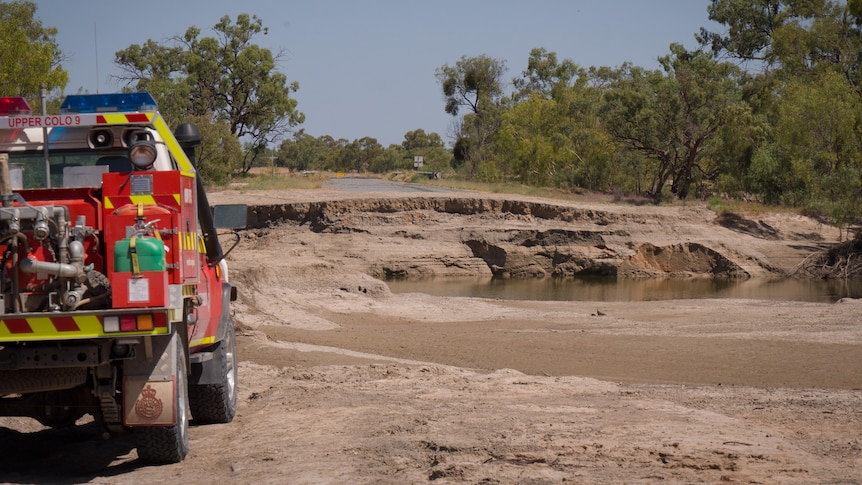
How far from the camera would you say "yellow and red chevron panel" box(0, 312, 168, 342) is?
6.37m

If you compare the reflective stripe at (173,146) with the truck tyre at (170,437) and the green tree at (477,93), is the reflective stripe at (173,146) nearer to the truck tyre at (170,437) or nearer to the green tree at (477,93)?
the truck tyre at (170,437)

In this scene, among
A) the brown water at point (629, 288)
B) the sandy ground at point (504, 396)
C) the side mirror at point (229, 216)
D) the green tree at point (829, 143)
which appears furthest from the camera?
the green tree at point (829, 143)

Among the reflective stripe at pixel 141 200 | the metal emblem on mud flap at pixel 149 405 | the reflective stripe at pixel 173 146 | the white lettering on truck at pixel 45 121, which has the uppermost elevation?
the white lettering on truck at pixel 45 121

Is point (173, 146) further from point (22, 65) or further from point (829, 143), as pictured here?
point (829, 143)

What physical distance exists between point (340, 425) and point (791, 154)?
1443 inches

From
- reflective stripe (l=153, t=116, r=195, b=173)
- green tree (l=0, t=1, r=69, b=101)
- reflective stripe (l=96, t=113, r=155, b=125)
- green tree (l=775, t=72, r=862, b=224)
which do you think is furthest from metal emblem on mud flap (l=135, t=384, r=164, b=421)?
green tree (l=775, t=72, r=862, b=224)

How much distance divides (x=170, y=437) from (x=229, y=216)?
7.85ft

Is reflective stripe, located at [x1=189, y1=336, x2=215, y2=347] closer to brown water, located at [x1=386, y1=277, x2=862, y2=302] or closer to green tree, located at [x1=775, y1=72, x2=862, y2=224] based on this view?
brown water, located at [x1=386, y1=277, x2=862, y2=302]

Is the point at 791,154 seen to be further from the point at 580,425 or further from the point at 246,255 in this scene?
the point at 580,425

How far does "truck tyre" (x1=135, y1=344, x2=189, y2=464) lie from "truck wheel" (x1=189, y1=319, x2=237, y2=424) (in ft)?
5.07

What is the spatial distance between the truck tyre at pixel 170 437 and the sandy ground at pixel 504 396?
0.53 ft

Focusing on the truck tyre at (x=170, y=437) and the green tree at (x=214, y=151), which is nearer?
the truck tyre at (x=170, y=437)

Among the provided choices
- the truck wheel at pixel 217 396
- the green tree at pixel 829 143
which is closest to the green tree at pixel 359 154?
the green tree at pixel 829 143

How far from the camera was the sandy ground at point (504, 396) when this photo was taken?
7.02 meters
